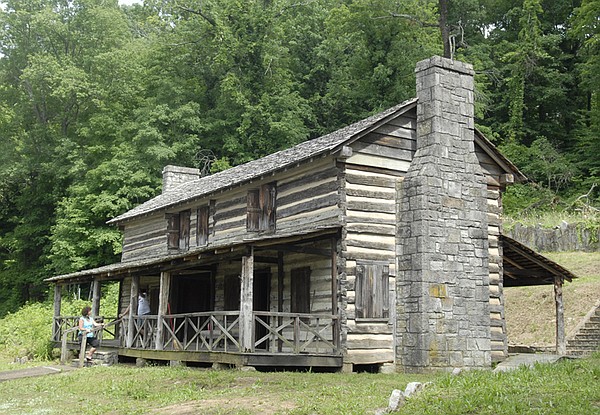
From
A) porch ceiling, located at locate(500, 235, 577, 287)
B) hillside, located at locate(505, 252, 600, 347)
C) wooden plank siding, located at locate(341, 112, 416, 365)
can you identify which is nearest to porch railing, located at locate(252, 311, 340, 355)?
wooden plank siding, located at locate(341, 112, 416, 365)

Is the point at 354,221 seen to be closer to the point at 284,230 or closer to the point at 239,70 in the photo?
the point at 284,230

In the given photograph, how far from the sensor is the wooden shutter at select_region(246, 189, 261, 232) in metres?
20.6

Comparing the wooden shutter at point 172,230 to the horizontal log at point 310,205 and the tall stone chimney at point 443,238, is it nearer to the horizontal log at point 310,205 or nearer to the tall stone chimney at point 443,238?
the horizontal log at point 310,205

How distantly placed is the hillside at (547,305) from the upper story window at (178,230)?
11.6 meters

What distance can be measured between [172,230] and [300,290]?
27.5 feet

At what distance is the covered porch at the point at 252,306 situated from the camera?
53.6ft

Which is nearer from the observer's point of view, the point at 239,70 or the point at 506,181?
the point at 506,181

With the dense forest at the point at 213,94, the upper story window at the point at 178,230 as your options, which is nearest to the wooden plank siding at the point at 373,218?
the upper story window at the point at 178,230

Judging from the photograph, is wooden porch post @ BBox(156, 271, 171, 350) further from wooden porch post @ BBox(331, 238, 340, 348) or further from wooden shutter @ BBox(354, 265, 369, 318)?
wooden shutter @ BBox(354, 265, 369, 318)

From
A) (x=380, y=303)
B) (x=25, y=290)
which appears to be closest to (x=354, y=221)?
(x=380, y=303)

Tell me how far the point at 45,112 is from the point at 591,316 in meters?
31.3

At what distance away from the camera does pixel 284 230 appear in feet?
63.6

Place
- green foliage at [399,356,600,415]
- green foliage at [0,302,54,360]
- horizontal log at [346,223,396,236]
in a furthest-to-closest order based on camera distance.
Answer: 1. green foliage at [0,302,54,360]
2. horizontal log at [346,223,396,236]
3. green foliage at [399,356,600,415]

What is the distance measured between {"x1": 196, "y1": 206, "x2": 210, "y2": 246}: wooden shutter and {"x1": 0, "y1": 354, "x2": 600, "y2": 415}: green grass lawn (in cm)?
685
